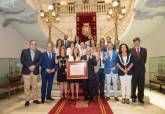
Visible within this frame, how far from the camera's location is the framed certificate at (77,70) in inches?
336

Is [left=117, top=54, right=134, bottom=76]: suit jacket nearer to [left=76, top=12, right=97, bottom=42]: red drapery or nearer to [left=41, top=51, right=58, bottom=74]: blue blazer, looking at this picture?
[left=41, top=51, right=58, bottom=74]: blue blazer

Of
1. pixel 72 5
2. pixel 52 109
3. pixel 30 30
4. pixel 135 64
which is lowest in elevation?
pixel 52 109

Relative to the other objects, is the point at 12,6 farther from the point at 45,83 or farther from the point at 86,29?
the point at 86,29

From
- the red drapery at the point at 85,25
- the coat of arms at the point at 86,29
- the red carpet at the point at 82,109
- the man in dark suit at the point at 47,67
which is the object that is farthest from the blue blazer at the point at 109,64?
the coat of arms at the point at 86,29

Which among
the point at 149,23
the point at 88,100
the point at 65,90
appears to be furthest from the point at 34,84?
the point at 149,23

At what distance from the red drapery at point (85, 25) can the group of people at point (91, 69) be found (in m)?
8.30

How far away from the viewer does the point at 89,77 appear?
341 inches

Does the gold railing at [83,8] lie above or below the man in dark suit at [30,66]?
above

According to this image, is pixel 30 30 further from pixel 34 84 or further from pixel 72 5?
pixel 72 5

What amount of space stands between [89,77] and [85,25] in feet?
32.5

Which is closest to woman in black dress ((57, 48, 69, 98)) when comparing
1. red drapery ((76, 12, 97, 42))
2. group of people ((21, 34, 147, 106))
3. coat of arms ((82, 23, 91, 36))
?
group of people ((21, 34, 147, 106))

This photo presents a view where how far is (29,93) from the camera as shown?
27.9ft

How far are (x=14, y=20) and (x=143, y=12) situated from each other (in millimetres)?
5609

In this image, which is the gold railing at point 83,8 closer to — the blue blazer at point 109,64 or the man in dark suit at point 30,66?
the blue blazer at point 109,64
